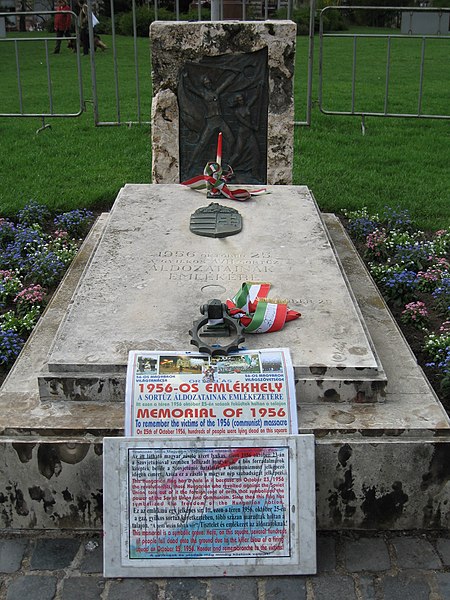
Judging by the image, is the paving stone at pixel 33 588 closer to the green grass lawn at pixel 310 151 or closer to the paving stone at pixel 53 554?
the paving stone at pixel 53 554

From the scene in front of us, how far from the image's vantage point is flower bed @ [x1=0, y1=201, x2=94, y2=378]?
4621 millimetres

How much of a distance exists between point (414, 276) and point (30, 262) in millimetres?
2604

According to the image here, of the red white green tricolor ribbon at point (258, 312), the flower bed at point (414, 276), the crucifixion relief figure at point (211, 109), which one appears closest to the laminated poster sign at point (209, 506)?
the red white green tricolor ribbon at point (258, 312)

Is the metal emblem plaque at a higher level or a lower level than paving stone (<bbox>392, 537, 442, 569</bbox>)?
higher

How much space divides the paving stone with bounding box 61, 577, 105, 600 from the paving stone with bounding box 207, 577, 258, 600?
0.41 metres

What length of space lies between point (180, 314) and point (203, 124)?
2.58 m

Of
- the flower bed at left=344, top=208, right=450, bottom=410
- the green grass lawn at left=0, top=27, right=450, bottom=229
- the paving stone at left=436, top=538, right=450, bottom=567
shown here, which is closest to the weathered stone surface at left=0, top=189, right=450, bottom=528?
the paving stone at left=436, top=538, right=450, bottom=567

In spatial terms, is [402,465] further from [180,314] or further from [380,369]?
[180,314]

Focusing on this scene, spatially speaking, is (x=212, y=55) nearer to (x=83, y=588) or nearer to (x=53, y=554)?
(x=53, y=554)

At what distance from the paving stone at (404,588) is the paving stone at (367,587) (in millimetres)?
36

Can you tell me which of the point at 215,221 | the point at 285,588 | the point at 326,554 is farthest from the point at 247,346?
the point at 215,221

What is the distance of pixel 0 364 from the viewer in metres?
4.29

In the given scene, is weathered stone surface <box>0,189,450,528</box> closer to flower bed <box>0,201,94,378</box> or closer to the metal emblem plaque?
flower bed <box>0,201,94,378</box>

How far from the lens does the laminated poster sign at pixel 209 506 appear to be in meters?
2.95
